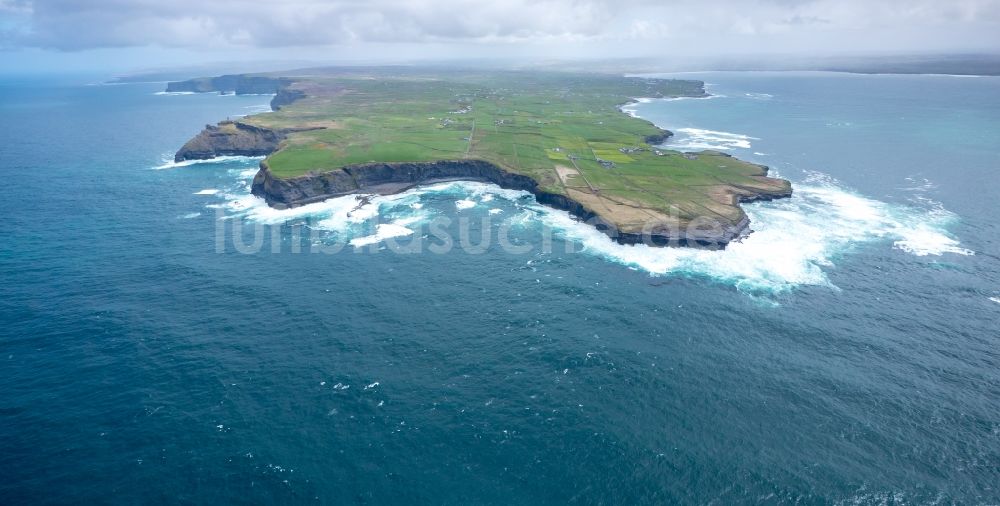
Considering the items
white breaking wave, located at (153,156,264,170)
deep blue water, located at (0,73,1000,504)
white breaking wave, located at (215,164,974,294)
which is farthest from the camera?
white breaking wave, located at (153,156,264,170)

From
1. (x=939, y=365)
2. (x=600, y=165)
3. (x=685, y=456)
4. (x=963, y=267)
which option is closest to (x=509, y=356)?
(x=685, y=456)

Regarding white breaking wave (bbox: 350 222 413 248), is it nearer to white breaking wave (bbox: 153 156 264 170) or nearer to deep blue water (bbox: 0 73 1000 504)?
deep blue water (bbox: 0 73 1000 504)

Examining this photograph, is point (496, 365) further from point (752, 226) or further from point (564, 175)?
point (564, 175)

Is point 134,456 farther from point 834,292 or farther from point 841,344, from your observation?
point 834,292

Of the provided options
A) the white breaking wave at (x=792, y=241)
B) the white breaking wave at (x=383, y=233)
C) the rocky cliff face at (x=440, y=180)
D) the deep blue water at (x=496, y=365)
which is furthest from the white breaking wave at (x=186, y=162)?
the white breaking wave at (x=792, y=241)

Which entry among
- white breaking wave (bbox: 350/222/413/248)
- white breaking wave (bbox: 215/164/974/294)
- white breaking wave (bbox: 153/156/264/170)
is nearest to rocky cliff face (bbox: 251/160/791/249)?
white breaking wave (bbox: 215/164/974/294)

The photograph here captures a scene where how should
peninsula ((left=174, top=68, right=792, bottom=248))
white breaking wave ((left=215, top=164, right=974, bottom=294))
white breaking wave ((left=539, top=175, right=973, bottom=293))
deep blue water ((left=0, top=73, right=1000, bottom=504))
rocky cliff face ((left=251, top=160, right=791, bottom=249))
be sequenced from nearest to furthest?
deep blue water ((left=0, top=73, right=1000, bottom=504))
white breaking wave ((left=539, top=175, right=973, bottom=293))
white breaking wave ((left=215, top=164, right=974, bottom=294))
rocky cliff face ((left=251, top=160, right=791, bottom=249))
peninsula ((left=174, top=68, right=792, bottom=248))

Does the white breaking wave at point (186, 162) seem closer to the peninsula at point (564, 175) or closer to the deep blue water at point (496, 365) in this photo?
the peninsula at point (564, 175)
